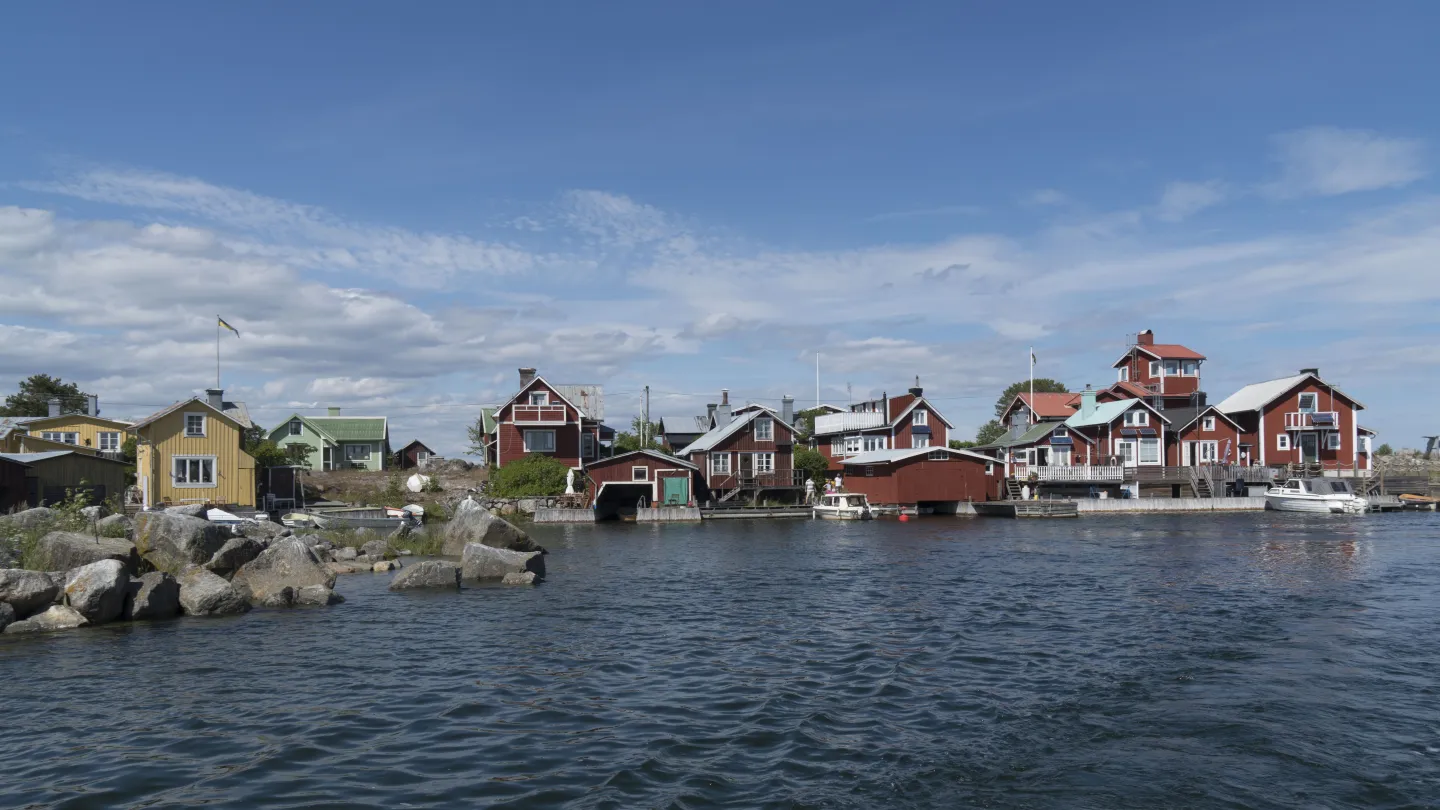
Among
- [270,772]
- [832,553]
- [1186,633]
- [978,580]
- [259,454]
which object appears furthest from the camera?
[259,454]

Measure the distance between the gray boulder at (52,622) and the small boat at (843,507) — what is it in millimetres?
48258

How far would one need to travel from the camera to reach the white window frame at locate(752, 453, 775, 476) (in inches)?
2709

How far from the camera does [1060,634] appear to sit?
2030 cm

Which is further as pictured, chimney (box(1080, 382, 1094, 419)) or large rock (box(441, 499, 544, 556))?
chimney (box(1080, 382, 1094, 419))

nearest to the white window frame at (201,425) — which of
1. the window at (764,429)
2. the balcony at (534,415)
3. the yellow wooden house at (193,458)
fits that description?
the yellow wooden house at (193,458)

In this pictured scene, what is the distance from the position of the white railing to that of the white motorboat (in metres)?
28.0

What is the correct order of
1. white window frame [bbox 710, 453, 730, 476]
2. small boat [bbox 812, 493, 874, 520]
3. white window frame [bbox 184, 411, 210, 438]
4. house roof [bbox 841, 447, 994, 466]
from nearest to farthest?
white window frame [bbox 184, 411, 210, 438] → small boat [bbox 812, 493, 874, 520] → house roof [bbox 841, 447, 994, 466] → white window frame [bbox 710, 453, 730, 476]

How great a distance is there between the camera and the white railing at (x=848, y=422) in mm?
77062

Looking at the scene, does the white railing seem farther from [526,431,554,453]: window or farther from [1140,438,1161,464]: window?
[526,431,554,453]: window

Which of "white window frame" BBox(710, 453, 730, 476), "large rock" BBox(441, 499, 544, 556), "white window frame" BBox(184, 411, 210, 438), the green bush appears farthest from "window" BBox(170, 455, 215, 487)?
"white window frame" BBox(710, 453, 730, 476)

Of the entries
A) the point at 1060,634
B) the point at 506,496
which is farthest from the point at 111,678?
the point at 506,496

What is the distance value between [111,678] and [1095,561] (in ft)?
100

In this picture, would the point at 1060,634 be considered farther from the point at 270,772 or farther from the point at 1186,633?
the point at 270,772

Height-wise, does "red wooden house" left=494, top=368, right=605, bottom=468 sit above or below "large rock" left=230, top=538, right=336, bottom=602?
above
